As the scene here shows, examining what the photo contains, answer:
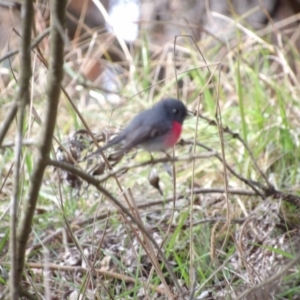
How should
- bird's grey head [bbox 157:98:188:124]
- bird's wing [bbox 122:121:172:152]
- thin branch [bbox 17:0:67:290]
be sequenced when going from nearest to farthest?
1. thin branch [bbox 17:0:67:290]
2. bird's wing [bbox 122:121:172:152]
3. bird's grey head [bbox 157:98:188:124]

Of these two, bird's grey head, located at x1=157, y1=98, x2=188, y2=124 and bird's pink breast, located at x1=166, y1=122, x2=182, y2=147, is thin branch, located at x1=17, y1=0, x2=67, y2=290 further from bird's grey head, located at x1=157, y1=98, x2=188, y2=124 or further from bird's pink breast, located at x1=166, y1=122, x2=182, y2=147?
bird's grey head, located at x1=157, y1=98, x2=188, y2=124

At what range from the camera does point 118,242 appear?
3.15 metres

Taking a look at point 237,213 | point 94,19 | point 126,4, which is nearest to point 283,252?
point 237,213

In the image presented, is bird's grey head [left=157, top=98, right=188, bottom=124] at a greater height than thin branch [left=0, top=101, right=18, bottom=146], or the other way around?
bird's grey head [left=157, top=98, right=188, bottom=124]

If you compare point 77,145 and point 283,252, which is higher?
point 77,145

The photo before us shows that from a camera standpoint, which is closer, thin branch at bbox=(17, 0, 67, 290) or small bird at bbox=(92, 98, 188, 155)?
thin branch at bbox=(17, 0, 67, 290)

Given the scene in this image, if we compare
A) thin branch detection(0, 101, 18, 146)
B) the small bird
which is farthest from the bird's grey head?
thin branch detection(0, 101, 18, 146)

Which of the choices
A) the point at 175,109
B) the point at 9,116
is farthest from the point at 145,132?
the point at 9,116

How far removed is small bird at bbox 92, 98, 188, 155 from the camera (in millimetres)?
2375

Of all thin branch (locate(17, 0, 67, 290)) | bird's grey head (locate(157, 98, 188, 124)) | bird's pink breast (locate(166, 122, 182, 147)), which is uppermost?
bird's grey head (locate(157, 98, 188, 124))

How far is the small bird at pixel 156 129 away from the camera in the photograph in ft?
7.79

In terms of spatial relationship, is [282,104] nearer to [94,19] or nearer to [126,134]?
[126,134]

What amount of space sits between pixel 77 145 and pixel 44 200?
0.96m

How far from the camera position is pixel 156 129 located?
7.93ft
